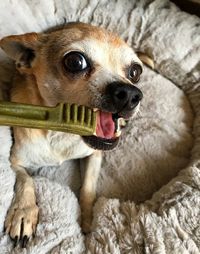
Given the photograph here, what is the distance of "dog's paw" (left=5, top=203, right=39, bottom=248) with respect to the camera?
1914 millimetres

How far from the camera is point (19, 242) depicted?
1904mm

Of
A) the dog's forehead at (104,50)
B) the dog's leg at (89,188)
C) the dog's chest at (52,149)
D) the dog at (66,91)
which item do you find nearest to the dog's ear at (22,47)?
the dog at (66,91)

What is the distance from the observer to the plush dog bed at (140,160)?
6.33 ft

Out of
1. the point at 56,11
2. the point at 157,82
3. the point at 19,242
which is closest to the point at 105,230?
the point at 19,242

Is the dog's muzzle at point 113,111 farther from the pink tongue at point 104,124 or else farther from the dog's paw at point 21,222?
the dog's paw at point 21,222

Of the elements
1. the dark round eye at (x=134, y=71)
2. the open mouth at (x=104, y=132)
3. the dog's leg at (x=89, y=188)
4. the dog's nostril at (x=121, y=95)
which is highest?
the dog's nostril at (x=121, y=95)

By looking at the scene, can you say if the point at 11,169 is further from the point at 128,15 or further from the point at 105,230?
the point at 128,15

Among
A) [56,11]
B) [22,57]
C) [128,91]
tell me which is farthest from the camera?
[56,11]

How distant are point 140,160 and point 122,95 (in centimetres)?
79

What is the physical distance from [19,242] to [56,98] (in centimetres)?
66

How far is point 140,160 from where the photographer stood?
2426mm

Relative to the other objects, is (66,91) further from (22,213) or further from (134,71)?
(22,213)

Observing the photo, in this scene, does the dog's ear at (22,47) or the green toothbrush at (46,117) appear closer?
the green toothbrush at (46,117)

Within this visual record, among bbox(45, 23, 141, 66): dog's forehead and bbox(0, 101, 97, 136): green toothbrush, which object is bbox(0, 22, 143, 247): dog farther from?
bbox(0, 101, 97, 136): green toothbrush
